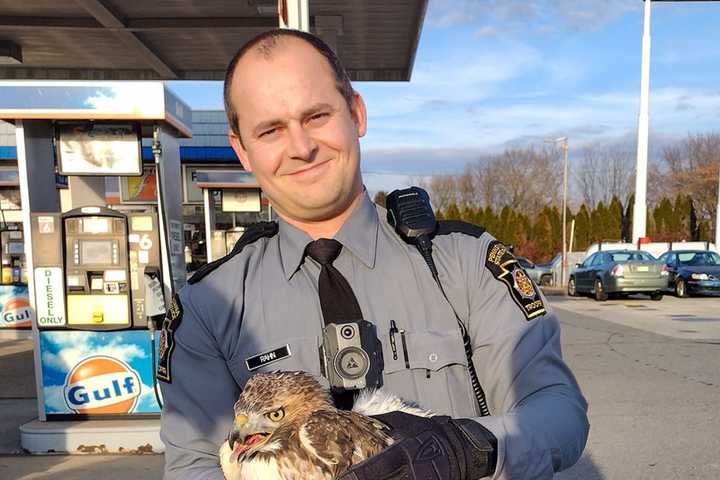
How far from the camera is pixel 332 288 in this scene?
162 cm

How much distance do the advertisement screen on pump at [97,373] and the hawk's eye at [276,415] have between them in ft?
16.3

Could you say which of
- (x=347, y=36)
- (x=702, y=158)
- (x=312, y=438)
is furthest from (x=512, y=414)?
(x=702, y=158)

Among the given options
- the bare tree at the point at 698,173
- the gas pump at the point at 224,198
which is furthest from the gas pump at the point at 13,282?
the bare tree at the point at 698,173

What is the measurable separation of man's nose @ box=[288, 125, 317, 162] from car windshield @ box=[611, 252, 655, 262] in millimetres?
18552

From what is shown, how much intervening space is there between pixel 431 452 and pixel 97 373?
5.41m

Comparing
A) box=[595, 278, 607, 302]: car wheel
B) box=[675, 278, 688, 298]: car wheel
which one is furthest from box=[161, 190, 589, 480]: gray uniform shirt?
box=[675, 278, 688, 298]: car wheel

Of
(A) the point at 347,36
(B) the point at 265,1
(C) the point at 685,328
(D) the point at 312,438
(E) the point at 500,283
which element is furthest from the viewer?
(C) the point at 685,328

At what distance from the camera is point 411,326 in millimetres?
1609

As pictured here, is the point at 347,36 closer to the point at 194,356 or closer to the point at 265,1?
the point at 265,1

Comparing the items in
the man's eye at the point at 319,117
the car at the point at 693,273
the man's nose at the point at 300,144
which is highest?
the man's eye at the point at 319,117

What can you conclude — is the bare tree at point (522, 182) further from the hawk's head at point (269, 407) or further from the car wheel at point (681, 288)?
the hawk's head at point (269, 407)

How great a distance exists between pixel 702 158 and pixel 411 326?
184 feet

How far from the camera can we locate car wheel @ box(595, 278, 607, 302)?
18812 millimetres

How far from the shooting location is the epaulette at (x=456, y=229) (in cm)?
170
